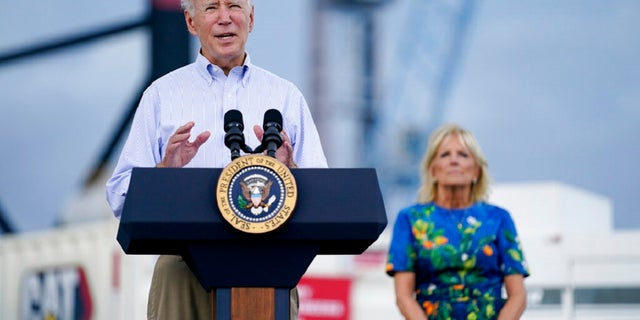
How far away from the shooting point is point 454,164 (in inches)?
192

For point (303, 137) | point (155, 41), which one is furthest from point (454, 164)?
point (155, 41)

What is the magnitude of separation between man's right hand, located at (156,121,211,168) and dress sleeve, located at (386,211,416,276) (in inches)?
60.8

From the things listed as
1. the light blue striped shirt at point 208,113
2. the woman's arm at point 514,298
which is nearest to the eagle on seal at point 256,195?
the light blue striped shirt at point 208,113

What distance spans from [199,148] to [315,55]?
1692 inches

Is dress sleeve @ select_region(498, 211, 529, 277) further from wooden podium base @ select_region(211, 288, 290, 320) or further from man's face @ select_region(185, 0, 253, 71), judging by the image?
wooden podium base @ select_region(211, 288, 290, 320)

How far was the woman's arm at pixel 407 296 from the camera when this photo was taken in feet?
15.4

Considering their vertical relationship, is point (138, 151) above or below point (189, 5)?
below

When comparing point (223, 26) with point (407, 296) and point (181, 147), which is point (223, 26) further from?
point (407, 296)

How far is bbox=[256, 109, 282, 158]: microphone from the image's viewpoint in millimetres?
3271

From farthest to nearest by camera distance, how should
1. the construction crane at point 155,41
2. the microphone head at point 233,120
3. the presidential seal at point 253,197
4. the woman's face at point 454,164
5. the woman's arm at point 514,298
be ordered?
1. the construction crane at point 155,41
2. the woman's face at point 454,164
3. the woman's arm at point 514,298
4. the microphone head at point 233,120
5. the presidential seal at point 253,197

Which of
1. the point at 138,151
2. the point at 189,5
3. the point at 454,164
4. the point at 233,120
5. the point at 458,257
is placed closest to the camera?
the point at 233,120

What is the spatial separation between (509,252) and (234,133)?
1.80m

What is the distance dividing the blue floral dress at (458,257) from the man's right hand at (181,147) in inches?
61.3

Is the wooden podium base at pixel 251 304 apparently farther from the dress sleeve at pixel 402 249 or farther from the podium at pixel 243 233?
the dress sleeve at pixel 402 249
